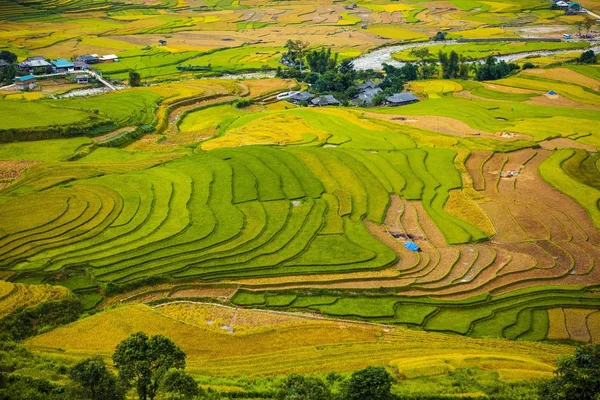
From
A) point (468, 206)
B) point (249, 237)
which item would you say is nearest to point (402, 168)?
point (468, 206)

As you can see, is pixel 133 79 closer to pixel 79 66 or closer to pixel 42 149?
pixel 79 66

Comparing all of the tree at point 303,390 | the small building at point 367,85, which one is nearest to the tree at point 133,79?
the small building at point 367,85

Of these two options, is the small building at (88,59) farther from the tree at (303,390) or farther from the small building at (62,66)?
the tree at (303,390)

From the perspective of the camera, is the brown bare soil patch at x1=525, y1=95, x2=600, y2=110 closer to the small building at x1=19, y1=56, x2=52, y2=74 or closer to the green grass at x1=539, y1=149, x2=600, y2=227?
the green grass at x1=539, y1=149, x2=600, y2=227

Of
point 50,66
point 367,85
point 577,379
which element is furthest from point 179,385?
point 50,66

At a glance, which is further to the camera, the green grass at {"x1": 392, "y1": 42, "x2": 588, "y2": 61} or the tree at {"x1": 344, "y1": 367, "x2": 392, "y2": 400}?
the green grass at {"x1": 392, "y1": 42, "x2": 588, "y2": 61}

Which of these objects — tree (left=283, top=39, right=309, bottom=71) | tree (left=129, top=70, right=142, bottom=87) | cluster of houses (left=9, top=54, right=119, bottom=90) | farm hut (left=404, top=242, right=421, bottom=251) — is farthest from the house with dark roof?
farm hut (left=404, top=242, right=421, bottom=251)
